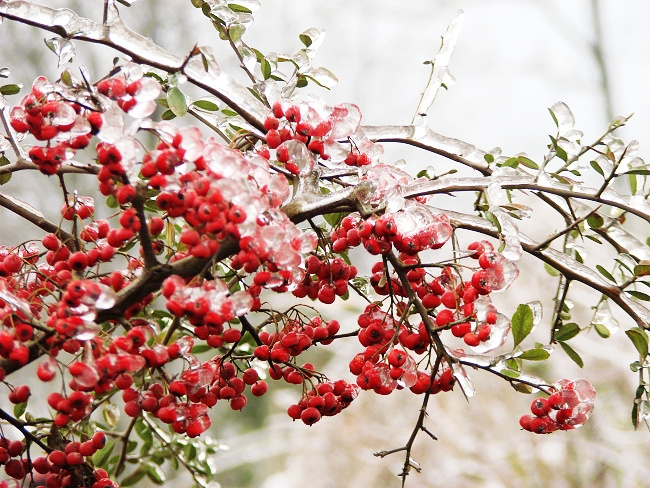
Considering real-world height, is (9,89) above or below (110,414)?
above

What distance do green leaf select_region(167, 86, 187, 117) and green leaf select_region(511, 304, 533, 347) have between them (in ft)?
1.45

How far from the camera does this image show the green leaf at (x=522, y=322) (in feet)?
2.46

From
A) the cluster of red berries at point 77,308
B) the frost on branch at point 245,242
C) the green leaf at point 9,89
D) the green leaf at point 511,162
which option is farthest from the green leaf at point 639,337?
the green leaf at point 9,89

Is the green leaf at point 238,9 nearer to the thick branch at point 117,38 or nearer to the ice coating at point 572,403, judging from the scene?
the thick branch at point 117,38

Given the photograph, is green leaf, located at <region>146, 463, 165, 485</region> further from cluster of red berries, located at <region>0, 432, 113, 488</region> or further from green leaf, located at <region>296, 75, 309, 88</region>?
green leaf, located at <region>296, 75, 309, 88</region>

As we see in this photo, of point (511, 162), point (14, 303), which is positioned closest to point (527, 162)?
point (511, 162)

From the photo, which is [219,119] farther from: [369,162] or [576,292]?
[576,292]

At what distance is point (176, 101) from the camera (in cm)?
77

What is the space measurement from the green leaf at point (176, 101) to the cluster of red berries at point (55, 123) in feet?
0.42

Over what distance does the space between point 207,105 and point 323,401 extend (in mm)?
395

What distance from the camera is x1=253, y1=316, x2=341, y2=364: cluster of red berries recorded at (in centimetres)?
76

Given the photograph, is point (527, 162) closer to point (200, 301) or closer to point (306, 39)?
point (306, 39)

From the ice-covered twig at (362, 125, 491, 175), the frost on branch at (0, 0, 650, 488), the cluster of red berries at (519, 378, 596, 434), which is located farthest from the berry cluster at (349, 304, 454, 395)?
A: the ice-covered twig at (362, 125, 491, 175)

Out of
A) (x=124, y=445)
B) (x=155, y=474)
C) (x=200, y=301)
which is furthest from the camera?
(x=155, y=474)
